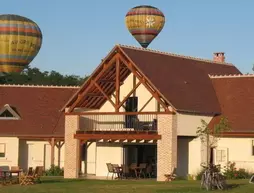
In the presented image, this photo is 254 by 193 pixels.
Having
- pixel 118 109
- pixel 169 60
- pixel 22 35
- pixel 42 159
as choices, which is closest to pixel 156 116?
pixel 118 109

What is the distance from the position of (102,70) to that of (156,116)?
3949 mm

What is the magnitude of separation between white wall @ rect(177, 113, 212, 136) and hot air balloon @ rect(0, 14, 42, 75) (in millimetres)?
24555

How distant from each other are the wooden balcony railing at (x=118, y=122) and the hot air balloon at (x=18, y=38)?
67.5 ft

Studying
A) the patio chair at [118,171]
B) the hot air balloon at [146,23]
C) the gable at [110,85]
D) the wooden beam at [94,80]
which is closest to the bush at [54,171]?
the gable at [110,85]

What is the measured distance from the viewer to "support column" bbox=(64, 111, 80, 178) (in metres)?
45.4

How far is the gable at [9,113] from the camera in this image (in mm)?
51656

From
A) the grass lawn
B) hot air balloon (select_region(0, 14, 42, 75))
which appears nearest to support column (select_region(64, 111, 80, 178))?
the grass lawn

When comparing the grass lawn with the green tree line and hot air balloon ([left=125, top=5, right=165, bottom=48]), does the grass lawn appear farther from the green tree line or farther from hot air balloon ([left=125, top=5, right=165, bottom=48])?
the green tree line

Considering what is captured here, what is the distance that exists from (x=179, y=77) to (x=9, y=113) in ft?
40.1

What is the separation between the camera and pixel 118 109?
44406mm

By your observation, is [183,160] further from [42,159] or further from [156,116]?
[42,159]

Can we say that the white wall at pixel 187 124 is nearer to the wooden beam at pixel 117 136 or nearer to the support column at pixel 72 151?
the wooden beam at pixel 117 136

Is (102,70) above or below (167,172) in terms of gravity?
above

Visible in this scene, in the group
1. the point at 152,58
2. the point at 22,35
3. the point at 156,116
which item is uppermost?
the point at 22,35
